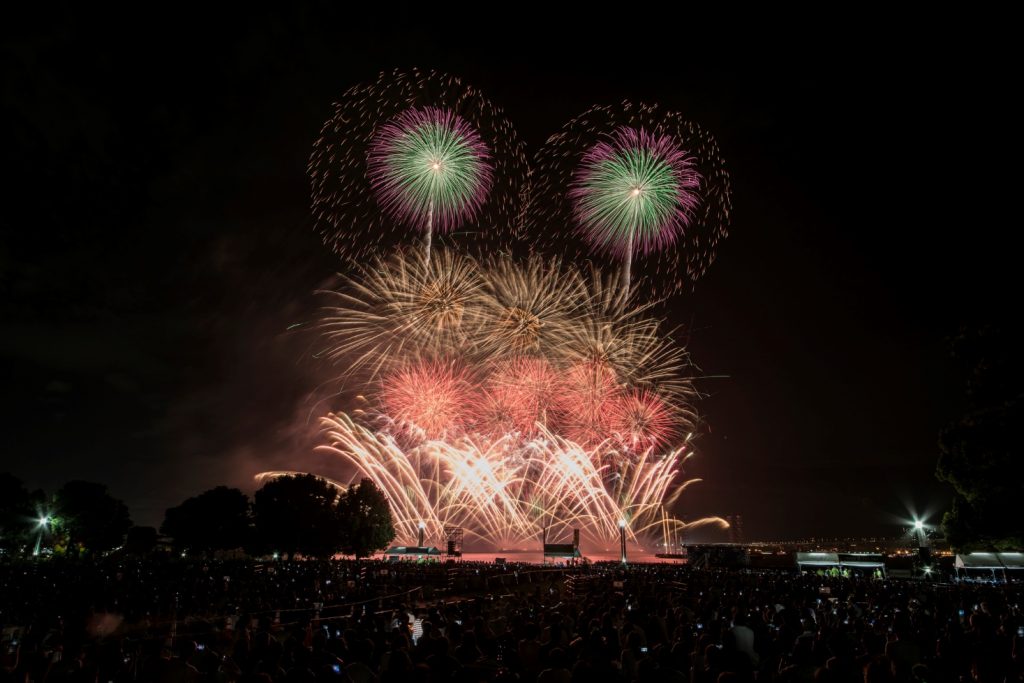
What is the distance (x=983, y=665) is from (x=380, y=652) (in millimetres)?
8740

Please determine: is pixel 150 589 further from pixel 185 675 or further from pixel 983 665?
pixel 983 665

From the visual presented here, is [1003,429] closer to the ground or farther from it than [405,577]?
farther from it

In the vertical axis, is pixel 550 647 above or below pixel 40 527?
above

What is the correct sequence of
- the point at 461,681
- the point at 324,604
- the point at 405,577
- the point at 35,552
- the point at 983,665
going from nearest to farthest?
1. the point at 461,681
2. the point at 983,665
3. the point at 324,604
4. the point at 405,577
5. the point at 35,552

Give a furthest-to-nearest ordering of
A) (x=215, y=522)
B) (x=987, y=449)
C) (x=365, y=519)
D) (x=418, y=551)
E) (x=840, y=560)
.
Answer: (x=215, y=522) → (x=365, y=519) → (x=418, y=551) → (x=840, y=560) → (x=987, y=449)

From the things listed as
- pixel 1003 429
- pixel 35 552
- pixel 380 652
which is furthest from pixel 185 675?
pixel 35 552

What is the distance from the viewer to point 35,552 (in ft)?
269

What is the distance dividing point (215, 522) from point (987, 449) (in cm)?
8209

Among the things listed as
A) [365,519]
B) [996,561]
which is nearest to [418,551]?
[365,519]

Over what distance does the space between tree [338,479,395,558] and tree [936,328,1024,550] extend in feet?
198

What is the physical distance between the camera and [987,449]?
84.3 ft

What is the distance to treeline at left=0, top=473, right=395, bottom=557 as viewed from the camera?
7131 centimetres

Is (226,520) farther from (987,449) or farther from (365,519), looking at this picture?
(987,449)

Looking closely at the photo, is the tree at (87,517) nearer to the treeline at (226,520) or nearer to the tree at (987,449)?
the treeline at (226,520)
